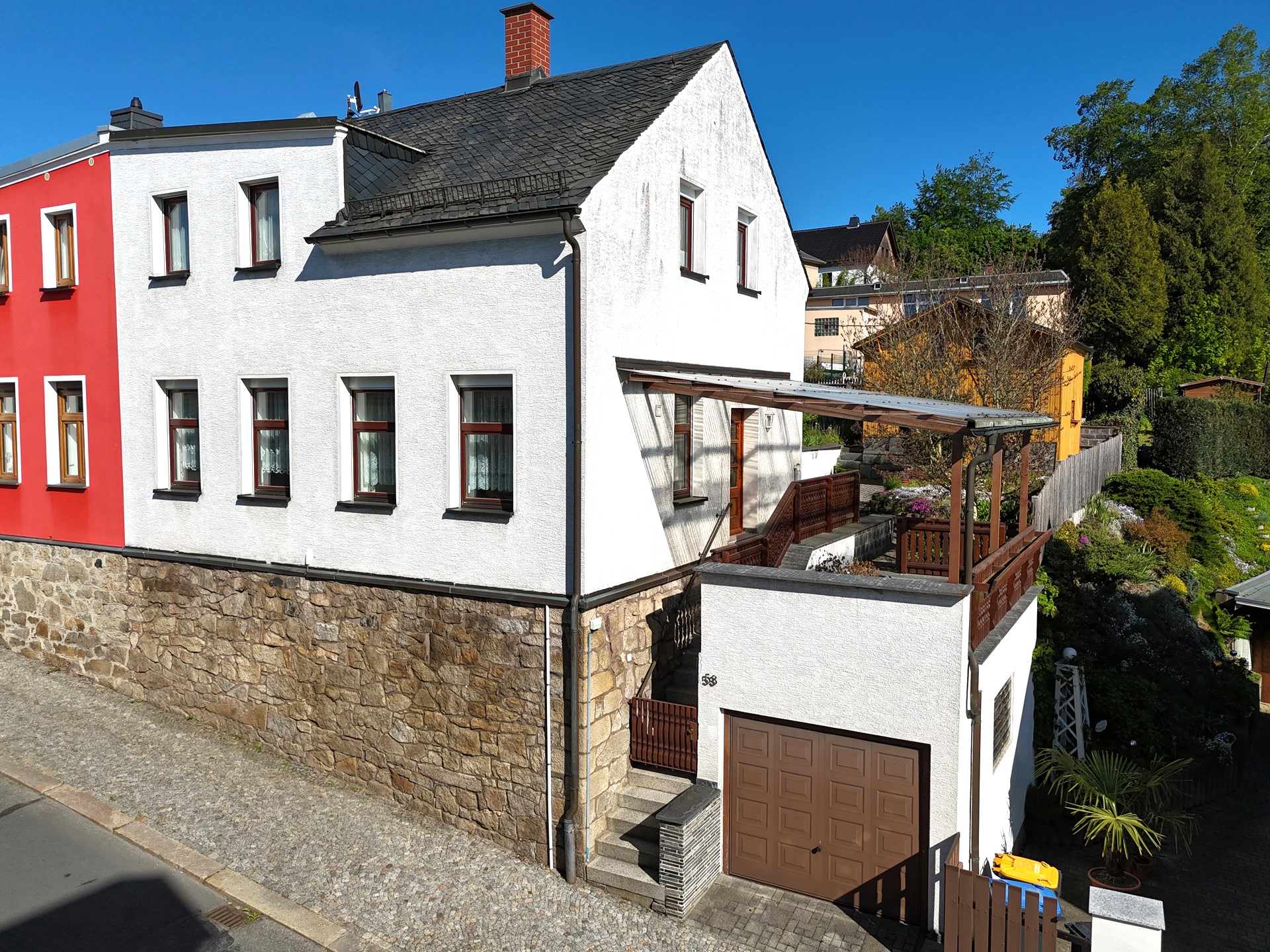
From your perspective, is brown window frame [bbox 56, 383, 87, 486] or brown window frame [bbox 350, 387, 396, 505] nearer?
brown window frame [bbox 350, 387, 396, 505]

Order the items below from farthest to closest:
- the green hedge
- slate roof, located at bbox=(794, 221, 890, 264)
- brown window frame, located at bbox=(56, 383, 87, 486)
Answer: slate roof, located at bbox=(794, 221, 890, 264), the green hedge, brown window frame, located at bbox=(56, 383, 87, 486)

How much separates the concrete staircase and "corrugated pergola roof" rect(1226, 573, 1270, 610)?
40.4ft

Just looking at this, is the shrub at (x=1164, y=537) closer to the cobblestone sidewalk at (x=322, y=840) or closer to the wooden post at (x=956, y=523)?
the wooden post at (x=956, y=523)

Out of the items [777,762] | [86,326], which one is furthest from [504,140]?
[777,762]

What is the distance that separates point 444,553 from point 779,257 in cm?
835

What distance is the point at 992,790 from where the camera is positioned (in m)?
9.84

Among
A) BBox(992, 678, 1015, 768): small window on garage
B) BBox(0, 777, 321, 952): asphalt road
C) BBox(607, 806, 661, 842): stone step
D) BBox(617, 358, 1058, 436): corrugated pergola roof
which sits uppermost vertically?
BBox(617, 358, 1058, 436): corrugated pergola roof

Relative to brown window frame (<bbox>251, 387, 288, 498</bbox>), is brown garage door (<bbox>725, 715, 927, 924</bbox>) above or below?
below

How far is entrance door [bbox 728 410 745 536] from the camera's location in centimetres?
1466

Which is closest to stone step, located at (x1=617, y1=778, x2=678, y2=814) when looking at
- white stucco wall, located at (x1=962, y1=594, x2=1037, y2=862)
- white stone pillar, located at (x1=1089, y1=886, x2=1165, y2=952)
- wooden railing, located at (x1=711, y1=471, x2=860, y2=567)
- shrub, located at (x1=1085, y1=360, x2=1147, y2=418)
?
wooden railing, located at (x1=711, y1=471, x2=860, y2=567)

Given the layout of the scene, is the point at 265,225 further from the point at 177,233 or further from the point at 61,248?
the point at 61,248

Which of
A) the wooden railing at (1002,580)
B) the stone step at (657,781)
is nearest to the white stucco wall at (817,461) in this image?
the wooden railing at (1002,580)

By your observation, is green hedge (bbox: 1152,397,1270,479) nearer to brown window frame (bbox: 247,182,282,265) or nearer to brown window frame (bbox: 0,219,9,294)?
brown window frame (bbox: 247,182,282,265)

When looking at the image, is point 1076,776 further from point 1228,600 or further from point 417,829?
point 1228,600
